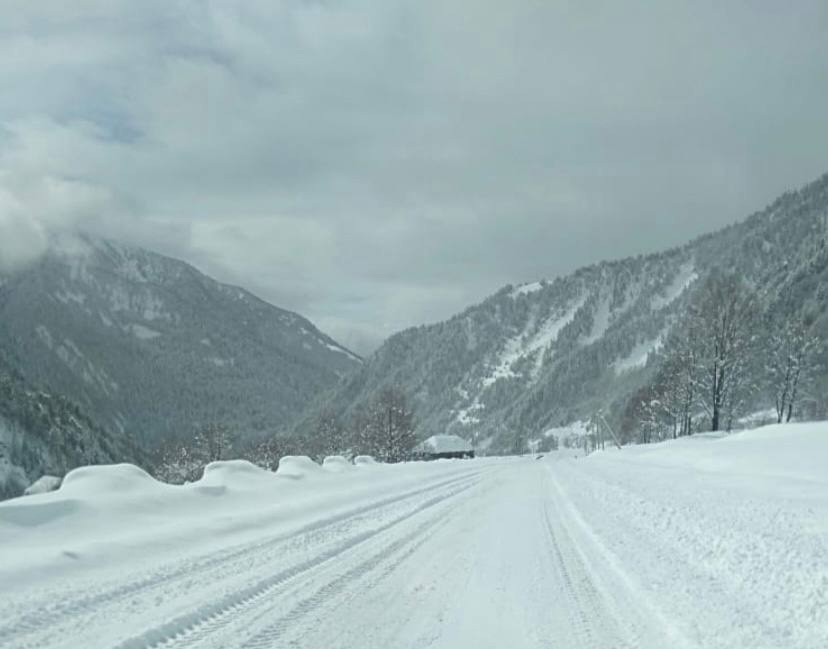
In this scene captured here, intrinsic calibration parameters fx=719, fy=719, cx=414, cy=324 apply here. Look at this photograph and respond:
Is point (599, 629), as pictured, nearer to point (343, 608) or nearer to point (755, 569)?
point (343, 608)

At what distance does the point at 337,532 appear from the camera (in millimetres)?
13195

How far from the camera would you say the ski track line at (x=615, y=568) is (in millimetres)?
6394

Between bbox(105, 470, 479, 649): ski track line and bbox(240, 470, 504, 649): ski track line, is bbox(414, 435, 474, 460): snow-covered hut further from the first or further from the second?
bbox(105, 470, 479, 649): ski track line

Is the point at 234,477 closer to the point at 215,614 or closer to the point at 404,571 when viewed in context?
the point at 404,571

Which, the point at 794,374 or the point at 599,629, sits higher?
the point at 794,374

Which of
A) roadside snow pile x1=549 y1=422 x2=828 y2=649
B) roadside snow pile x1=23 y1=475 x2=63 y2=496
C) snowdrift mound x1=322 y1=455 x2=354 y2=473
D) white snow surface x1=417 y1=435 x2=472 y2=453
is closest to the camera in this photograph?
roadside snow pile x1=549 y1=422 x2=828 y2=649

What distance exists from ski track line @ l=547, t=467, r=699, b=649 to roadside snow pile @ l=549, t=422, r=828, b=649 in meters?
0.02

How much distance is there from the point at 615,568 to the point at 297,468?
21141 mm

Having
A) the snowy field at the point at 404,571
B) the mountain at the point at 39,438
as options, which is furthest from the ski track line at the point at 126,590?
the mountain at the point at 39,438

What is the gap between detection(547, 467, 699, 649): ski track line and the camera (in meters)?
6.39

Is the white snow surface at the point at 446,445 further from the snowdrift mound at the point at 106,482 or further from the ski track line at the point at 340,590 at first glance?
the ski track line at the point at 340,590

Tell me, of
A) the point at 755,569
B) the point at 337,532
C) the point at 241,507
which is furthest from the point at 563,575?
the point at 241,507

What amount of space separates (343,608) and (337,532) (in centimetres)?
581

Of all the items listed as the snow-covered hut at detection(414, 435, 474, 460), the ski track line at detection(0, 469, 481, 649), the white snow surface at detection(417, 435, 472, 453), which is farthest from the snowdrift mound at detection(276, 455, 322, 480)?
the white snow surface at detection(417, 435, 472, 453)
